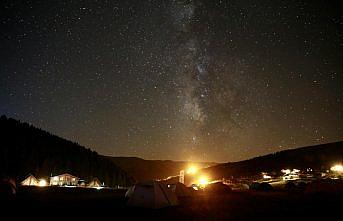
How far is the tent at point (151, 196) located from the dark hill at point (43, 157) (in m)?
60.1

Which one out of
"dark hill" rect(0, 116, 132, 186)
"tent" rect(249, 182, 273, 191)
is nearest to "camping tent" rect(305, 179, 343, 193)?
"tent" rect(249, 182, 273, 191)

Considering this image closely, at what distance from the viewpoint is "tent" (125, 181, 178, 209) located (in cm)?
1569

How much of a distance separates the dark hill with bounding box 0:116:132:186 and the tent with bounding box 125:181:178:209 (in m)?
60.1

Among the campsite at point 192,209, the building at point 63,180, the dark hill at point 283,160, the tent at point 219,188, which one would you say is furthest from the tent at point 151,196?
the dark hill at point 283,160

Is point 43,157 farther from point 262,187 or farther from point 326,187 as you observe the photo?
point 326,187

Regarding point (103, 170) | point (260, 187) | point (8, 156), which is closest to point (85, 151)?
point (103, 170)

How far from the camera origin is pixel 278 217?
11734 mm

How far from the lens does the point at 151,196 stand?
15875 mm

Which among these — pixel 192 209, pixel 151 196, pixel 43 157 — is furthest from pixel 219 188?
pixel 43 157

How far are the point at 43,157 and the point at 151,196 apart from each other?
7315 cm

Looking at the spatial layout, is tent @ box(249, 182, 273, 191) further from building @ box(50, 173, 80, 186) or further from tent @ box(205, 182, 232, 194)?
building @ box(50, 173, 80, 186)

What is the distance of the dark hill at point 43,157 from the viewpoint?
7299 cm

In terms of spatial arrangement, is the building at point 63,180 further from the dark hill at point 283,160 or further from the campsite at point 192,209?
the campsite at point 192,209

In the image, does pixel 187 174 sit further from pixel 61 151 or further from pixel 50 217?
pixel 50 217
